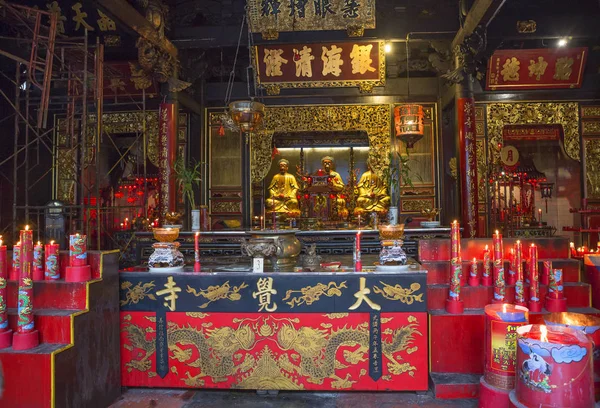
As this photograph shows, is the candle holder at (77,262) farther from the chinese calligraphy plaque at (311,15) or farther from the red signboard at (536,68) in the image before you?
the red signboard at (536,68)

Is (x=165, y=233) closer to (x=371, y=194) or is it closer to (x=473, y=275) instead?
(x=473, y=275)

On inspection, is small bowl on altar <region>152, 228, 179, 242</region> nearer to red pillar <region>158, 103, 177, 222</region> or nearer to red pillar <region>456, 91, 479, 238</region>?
red pillar <region>158, 103, 177, 222</region>

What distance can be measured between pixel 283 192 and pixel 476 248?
5.75 metres

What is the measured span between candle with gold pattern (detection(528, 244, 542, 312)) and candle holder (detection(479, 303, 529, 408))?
79 centimetres

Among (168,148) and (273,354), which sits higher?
(168,148)

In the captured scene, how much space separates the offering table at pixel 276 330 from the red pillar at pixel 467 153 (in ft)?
12.8

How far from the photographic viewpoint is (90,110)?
826 centimetres

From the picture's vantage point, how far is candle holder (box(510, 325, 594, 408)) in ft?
5.75

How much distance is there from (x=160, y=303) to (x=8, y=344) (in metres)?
0.87

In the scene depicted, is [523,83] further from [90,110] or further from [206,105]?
[90,110]

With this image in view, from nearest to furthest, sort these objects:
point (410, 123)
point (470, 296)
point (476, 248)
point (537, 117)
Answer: point (470, 296), point (476, 248), point (410, 123), point (537, 117)

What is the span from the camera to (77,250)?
264cm

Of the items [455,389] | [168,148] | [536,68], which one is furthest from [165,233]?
[536,68]

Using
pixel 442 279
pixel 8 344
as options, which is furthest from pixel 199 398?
pixel 442 279
